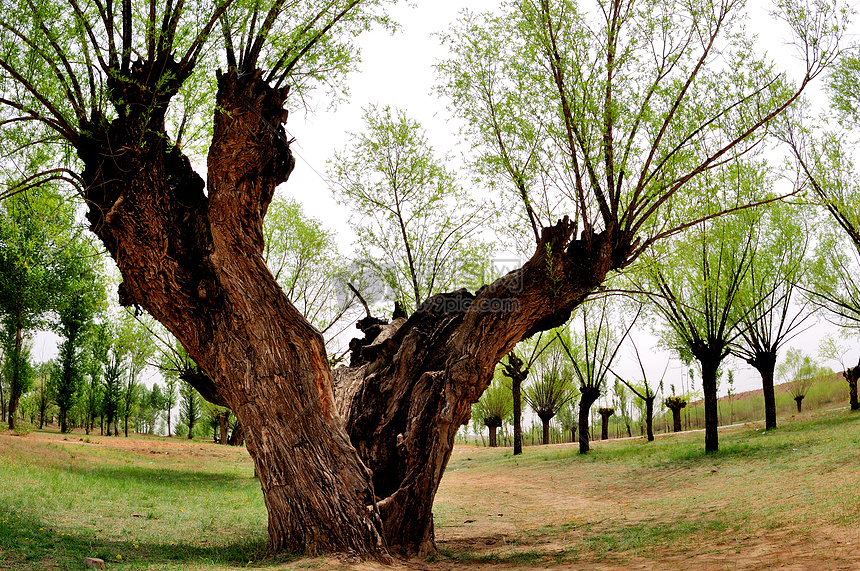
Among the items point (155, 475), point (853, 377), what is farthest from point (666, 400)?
point (155, 475)

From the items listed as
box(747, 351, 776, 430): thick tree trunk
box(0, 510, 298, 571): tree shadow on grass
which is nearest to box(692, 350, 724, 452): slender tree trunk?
box(747, 351, 776, 430): thick tree trunk

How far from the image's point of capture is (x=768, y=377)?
19203 mm

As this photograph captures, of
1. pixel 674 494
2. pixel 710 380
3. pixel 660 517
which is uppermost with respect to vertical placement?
pixel 710 380

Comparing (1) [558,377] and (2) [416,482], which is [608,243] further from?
(1) [558,377]

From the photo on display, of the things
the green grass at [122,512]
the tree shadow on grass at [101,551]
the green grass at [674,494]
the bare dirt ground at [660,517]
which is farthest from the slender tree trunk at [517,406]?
the tree shadow on grass at [101,551]

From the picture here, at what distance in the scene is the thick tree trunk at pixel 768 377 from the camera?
1884cm

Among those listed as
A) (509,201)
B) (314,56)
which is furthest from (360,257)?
(314,56)

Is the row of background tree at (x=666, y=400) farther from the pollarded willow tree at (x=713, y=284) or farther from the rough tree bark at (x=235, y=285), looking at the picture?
the rough tree bark at (x=235, y=285)

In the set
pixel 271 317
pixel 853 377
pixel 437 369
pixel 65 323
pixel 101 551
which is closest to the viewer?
pixel 101 551

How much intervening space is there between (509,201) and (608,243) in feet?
8.30

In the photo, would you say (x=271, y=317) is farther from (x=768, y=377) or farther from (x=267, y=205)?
(x=768, y=377)

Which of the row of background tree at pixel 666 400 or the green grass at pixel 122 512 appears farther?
the row of background tree at pixel 666 400

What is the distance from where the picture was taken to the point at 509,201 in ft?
31.4

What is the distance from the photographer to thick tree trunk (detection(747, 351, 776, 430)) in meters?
18.8
